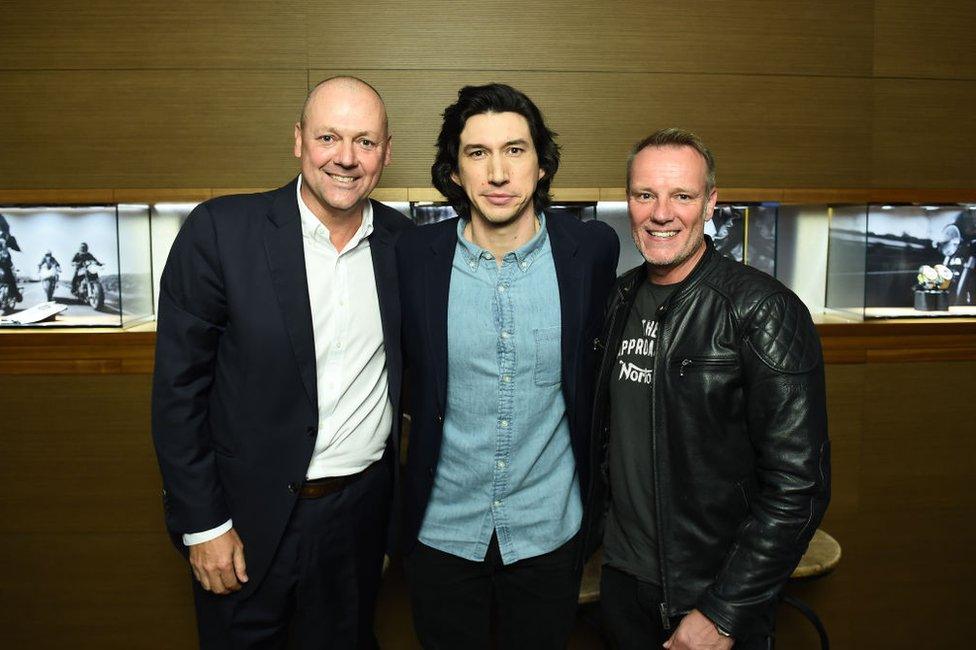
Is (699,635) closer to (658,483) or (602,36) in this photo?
(658,483)

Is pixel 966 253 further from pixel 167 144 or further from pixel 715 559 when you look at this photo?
pixel 167 144

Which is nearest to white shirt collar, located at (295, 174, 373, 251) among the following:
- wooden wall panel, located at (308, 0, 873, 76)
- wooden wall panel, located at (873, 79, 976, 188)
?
wooden wall panel, located at (308, 0, 873, 76)

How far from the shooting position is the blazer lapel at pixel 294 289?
1794 millimetres

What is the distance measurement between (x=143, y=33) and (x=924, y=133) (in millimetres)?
3216

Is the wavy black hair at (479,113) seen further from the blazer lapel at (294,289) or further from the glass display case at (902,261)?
the glass display case at (902,261)

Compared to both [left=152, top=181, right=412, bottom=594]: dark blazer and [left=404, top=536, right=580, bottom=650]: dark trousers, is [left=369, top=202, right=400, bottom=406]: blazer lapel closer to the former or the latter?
[left=152, top=181, right=412, bottom=594]: dark blazer

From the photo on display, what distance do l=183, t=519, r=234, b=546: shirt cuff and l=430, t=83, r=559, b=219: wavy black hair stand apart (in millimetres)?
1079

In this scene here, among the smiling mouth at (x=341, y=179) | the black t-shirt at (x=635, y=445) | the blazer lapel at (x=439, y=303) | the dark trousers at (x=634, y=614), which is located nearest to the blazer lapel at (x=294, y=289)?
the smiling mouth at (x=341, y=179)

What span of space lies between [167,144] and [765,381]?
236 cm

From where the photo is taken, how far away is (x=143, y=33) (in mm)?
2633

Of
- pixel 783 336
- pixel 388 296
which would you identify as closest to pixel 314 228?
pixel 388 296

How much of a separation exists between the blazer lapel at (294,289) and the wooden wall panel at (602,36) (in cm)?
114

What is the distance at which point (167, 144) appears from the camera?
268cm

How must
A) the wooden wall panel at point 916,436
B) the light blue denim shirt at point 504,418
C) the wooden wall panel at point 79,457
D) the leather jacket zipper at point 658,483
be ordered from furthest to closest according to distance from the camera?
1. the wooden wall panel at point 916,436
2. the wooden wall panel at point 79,457
3. the light blue denim shirt at point 504,418
4. the leather jacket zipper at point 658,483
